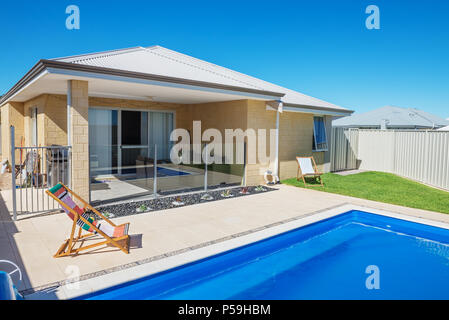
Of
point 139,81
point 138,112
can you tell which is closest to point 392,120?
point 138,112

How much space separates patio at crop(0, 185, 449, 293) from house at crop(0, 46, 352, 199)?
5.79 ft

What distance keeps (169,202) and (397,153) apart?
12660 mm

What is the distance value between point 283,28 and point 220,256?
17434 millimetres

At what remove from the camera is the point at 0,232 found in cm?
620

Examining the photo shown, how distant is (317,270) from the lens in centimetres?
561

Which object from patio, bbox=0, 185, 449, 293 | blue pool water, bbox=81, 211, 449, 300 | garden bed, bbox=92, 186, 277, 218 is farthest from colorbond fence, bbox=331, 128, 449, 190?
garden bed, bbox=92, 186, 277, 218

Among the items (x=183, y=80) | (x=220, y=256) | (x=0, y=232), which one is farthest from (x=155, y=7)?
(x=220, y=256)

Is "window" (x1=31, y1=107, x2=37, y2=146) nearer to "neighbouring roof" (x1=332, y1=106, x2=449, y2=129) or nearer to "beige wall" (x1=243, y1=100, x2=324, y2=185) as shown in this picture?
"beige wall" (x1=243, y1=100, x2=324, y2=185)

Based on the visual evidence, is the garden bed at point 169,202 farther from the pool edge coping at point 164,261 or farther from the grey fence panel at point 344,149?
the grey fence panel at point 344,149

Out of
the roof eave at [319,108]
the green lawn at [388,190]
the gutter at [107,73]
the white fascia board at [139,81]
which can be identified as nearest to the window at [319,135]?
the roof eave at [319,108]

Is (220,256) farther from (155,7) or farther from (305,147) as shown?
(155,7)

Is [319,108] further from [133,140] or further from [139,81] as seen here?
[139,81]

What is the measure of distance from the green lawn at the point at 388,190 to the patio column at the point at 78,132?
8.00 meters

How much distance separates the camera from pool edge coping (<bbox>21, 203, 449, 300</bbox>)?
4.05 m
